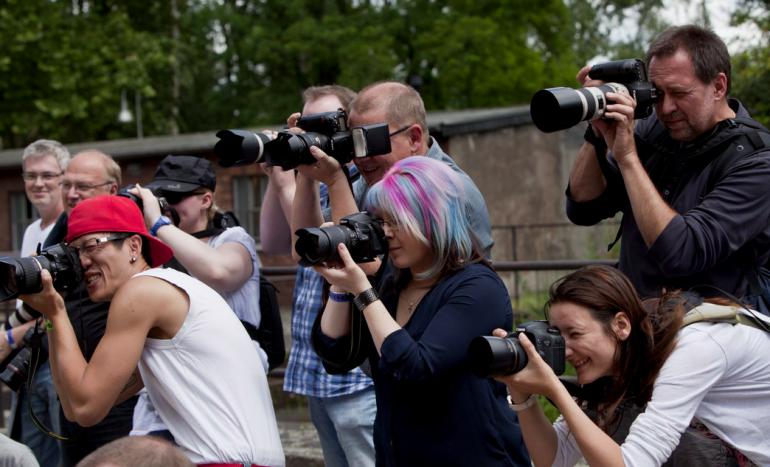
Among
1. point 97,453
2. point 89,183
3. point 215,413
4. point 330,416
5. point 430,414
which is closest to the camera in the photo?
point 97,453

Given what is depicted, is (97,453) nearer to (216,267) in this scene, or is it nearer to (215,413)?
(215,413)

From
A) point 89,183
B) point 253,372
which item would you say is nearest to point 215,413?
point 253,372

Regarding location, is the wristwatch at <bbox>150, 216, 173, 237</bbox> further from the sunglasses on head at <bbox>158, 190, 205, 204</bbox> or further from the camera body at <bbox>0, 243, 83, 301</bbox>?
the camera body at <bbox>0, 243, 83, 301</bbox>

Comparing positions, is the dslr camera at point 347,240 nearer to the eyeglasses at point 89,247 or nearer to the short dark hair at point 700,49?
the eyeglasses at point 89,247

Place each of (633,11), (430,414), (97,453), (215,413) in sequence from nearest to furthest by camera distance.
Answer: (97,453) < (430,414) < (215,413) < (633,11)

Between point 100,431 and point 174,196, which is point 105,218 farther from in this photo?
point 100,431

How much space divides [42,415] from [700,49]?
3.23 m

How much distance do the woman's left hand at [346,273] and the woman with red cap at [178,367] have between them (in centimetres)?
52

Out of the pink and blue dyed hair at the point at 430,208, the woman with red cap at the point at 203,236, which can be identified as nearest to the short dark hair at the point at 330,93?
the woman with red cap at the point at 203,236

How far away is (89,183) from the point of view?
4832 millimetres

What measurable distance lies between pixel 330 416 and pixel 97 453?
2.11 meters

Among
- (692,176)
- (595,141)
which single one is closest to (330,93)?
(595,141)

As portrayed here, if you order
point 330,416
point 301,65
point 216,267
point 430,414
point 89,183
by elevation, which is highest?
point 301,65

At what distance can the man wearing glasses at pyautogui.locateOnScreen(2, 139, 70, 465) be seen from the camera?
189 inches
